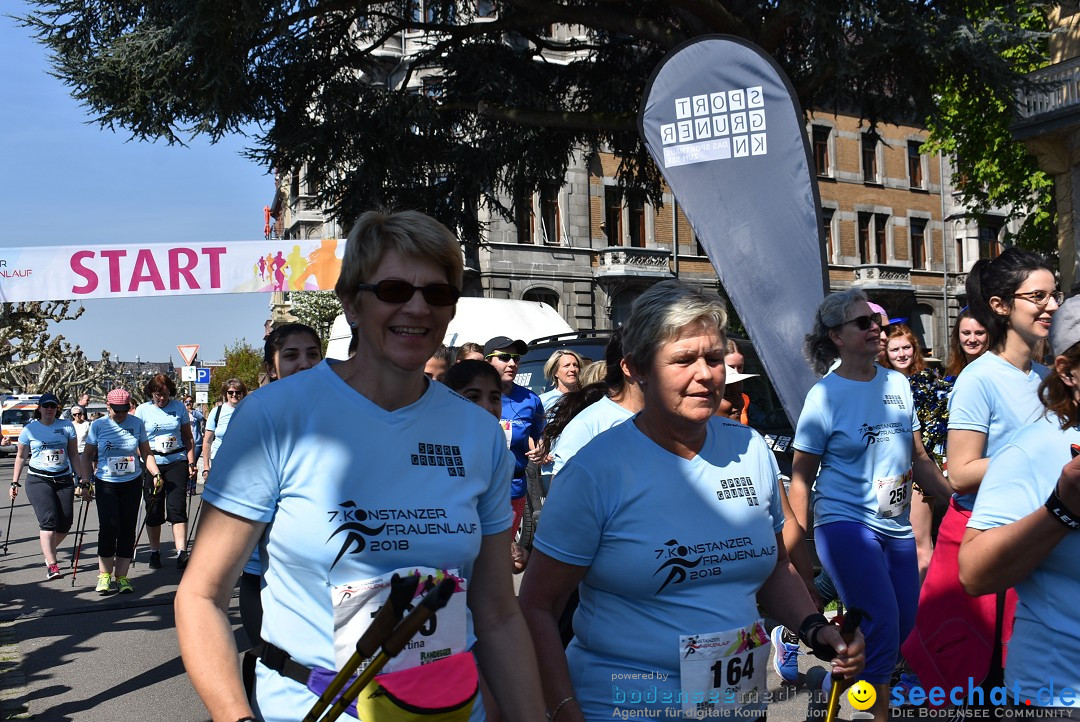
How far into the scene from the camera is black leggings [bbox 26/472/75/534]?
11.1 metres

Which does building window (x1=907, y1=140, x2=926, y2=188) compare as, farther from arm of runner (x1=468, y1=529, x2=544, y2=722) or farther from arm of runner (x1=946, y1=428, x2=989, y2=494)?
arm of runner (x1=468, y1=529, x2=544, y2=722)

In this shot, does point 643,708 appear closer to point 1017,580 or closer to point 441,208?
point 1017,580

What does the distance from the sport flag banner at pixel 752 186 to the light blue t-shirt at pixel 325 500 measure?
5215 millimetres

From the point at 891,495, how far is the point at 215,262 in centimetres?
861

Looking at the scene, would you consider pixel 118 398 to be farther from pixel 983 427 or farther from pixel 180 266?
pixel 983 427

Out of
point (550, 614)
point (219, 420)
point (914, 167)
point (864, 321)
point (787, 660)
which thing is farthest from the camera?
point (914, 167)

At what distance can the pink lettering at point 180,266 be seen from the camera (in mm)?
11492

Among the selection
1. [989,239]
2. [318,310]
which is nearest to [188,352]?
[318,310]

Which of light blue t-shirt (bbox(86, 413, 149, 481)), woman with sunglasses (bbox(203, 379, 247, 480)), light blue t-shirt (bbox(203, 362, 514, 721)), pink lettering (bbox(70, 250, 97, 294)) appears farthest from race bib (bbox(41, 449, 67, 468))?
light blue t-shirt (bbox(203, 362, 514, 721))

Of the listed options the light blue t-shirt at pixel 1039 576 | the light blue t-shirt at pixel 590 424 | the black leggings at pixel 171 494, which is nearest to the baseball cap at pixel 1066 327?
the light blue t-shirt at pixel 1039 576

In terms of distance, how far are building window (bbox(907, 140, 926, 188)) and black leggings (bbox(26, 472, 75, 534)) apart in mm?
40557

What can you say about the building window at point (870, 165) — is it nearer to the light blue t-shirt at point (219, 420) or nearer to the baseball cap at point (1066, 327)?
the light blue t-shirt at point (219, 420)

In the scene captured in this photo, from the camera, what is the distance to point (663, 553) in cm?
274

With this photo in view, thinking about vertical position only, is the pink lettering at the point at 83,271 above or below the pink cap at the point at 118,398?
above
